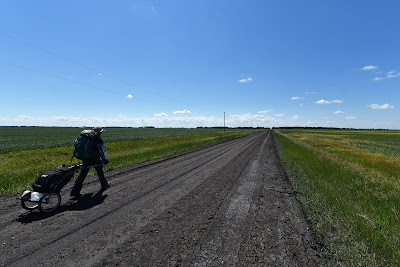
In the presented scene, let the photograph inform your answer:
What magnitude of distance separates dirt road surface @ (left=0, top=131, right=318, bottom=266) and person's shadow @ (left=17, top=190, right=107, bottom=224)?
→ 2 centimetres

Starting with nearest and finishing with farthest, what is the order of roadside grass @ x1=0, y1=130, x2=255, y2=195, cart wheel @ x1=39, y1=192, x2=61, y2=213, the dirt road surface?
the dirt road surface, cart wheel @ x1=39, y1=192, x2=61, y2=213, roadside grass @ x1=0, y1=130, x2=255, y2=195

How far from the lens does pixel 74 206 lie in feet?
17.4

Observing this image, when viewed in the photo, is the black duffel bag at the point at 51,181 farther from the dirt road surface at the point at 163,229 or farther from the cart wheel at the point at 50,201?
the dirt road surface at the point at 163,229

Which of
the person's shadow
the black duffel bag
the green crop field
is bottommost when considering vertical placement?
the person's shadow

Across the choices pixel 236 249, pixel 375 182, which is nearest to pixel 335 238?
pixel 236 249

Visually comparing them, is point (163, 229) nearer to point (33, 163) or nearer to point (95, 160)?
point (95, 160)

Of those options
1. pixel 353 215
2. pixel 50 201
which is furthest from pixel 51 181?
pixel 353 215

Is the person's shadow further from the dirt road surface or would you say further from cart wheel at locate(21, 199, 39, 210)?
cart wheel at locate(21, 199, 39, 210)

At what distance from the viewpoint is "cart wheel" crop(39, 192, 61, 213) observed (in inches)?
191

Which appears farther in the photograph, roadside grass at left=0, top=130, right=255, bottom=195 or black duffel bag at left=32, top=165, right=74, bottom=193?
roadside grass at left=0, top=130, right=255, bottom=195

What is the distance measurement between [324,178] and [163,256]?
792 centimetres

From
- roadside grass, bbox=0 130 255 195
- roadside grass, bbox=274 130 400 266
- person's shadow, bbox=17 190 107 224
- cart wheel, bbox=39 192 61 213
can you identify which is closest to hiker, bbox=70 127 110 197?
person's shadow, bbox=17 190 107 224

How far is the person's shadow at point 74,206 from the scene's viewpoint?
15.0 ft

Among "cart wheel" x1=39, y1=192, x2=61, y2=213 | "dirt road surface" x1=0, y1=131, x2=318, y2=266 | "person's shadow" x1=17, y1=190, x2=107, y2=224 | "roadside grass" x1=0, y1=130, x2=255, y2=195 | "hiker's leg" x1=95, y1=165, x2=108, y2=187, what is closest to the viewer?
"dirt road surface" x1=0, y1=131, x2=318, y2=266
